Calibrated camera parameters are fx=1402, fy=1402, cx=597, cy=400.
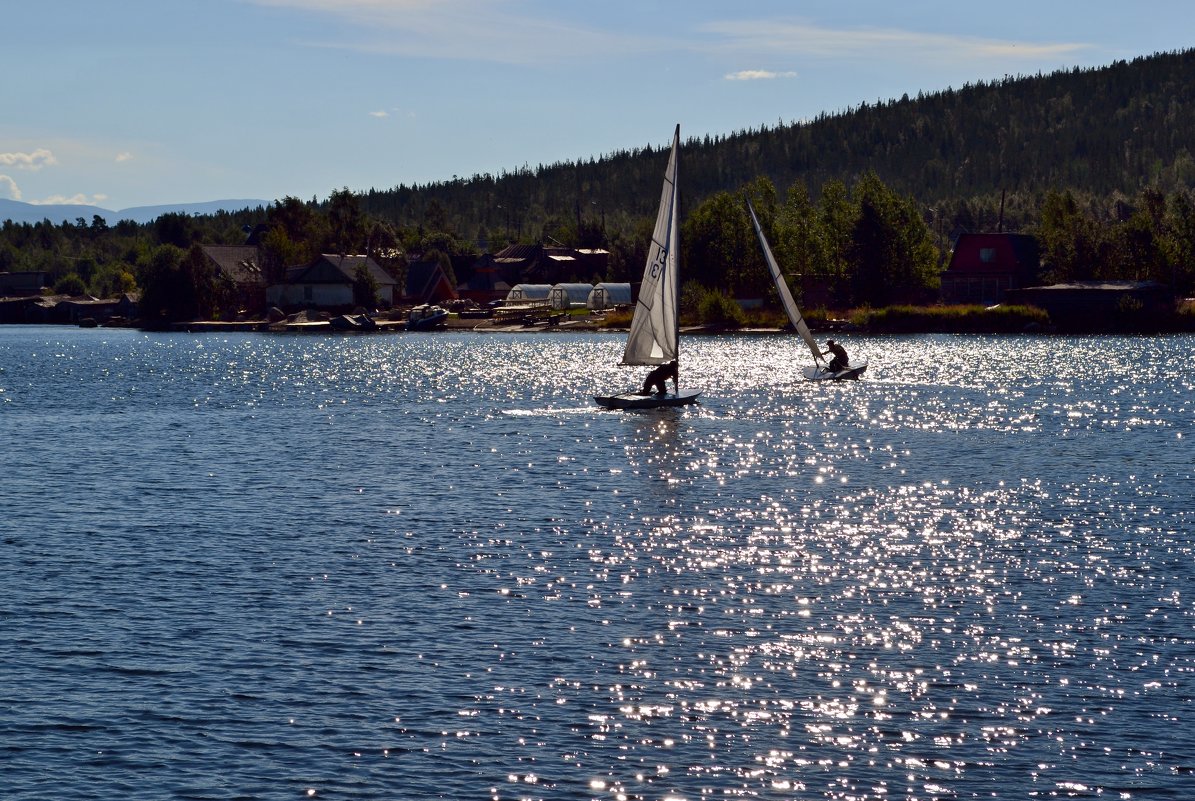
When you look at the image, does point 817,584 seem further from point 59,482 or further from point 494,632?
point 59,482

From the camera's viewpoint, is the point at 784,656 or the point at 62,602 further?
the point at 62,602

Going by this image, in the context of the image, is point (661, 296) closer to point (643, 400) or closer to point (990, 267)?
point (643, 400)

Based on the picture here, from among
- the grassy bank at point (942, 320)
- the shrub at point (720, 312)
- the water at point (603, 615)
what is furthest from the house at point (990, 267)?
the water at point (603, 615)

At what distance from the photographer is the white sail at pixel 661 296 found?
76.6m

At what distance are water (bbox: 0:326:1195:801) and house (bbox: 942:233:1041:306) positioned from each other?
121962 mm

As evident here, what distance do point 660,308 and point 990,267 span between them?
123 m

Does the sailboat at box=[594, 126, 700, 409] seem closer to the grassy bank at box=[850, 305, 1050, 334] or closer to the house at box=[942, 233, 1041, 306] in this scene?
the grassy bank at box=[850, 305, 1050, 334]

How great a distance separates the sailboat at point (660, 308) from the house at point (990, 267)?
394 feet

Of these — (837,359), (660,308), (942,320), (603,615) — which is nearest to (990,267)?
(942,320)

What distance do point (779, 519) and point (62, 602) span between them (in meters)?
22.1

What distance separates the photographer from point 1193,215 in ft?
570

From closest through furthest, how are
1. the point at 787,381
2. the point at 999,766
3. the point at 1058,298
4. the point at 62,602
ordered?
the point at 999,766, the point at 62,602, the point at 787,381, the point at 1058,298

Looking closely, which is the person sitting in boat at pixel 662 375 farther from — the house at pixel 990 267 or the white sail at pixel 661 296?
the house at pixel 990 267

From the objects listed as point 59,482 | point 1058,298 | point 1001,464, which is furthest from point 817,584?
point 1058,298
